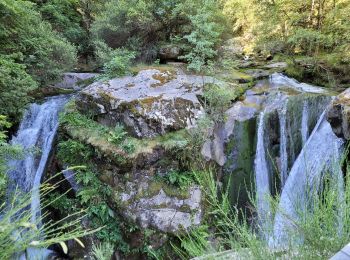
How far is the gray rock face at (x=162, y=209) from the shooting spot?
643 centimetres

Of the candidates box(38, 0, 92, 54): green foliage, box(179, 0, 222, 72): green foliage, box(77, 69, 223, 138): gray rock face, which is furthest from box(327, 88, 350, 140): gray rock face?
box(38, 0, 92, 54): green foliage

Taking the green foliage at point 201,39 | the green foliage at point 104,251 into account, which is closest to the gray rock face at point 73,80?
the green foliage at point 201,39

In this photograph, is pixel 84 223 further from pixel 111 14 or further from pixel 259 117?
pixel 111 14

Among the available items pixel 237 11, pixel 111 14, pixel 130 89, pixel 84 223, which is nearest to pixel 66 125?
pixel 130 89

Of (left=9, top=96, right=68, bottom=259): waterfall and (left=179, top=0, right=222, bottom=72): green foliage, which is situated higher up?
(left=179, top=0, right=222, bottom=72): green foliage

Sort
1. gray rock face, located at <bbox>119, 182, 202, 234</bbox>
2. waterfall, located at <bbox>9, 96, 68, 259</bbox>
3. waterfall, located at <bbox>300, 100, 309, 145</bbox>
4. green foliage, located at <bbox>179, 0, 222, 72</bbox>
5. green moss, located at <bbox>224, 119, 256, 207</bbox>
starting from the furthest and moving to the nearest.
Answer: green foliage, located at <bbox>179, 0, 222, 72</bbox> < waterfall, located at <bbox>9, 96, 68, 259</bbox> < green moss, located at <bbox>224, 119, 256, 207</bbox> < waterfall, located at <bbox>300, 100, 309, 145</bbox> < gray rock face, located at <bbox>119, 182, 202, 234</bbox>

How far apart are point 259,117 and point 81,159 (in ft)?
15.9

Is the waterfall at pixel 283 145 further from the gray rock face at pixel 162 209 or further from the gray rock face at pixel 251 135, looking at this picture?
the gray rock face at pixel 162 209

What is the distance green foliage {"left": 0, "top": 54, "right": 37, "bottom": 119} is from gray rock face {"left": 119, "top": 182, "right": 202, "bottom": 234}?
3.66 metres

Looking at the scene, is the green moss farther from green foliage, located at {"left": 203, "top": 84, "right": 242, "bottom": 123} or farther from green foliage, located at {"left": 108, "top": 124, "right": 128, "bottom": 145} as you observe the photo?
green foliage, located at {"left": 108, "top": 124, "right": 128, "bottom": 145}

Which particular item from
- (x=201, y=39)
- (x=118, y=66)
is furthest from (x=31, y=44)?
(x=201, y=39)

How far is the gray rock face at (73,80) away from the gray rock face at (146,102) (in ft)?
11.5

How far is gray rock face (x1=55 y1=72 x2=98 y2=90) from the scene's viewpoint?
11.4 m

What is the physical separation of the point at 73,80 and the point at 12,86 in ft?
15.1
